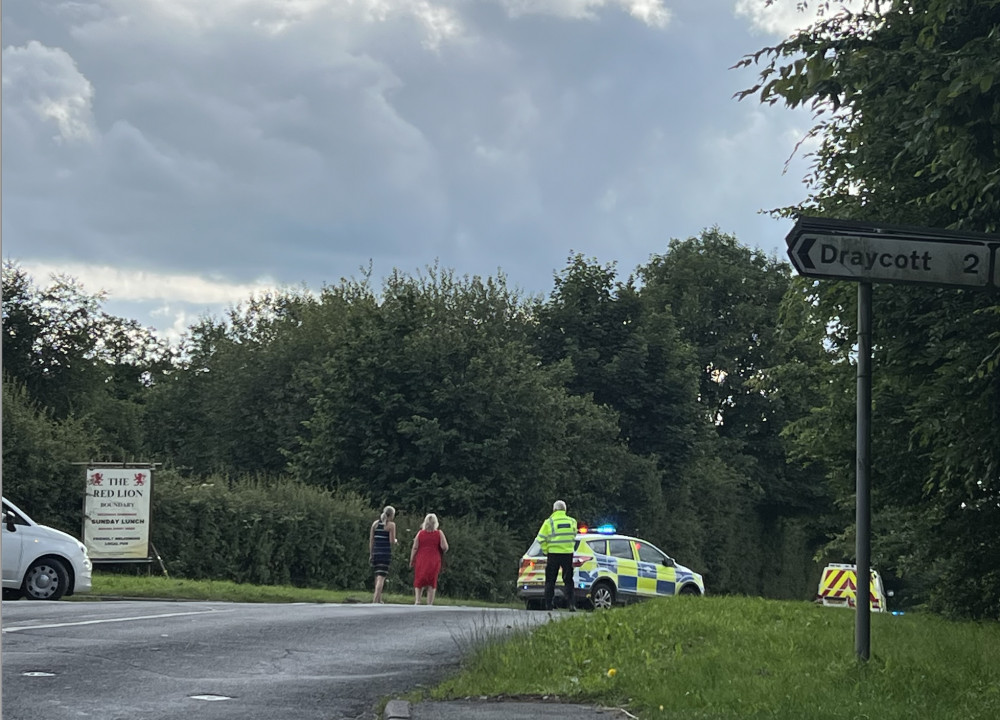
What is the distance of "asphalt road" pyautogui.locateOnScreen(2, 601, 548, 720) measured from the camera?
8.46 metres

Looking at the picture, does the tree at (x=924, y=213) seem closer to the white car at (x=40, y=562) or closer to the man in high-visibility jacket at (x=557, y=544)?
the man in high-visibility jacket at (x=557, y=544)

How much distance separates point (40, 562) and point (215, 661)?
11036mm

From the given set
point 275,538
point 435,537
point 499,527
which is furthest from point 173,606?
point 499,527

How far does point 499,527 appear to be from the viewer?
41.0 m

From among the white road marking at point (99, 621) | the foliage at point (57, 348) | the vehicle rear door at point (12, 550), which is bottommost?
the white road marking at point (99, 621)

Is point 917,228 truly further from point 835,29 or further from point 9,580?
point 9,580

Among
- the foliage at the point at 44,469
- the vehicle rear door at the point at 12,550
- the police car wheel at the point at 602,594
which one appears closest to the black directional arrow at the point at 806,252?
the vehicle rear door at the point at 12,550

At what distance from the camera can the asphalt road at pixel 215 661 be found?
8461 mm

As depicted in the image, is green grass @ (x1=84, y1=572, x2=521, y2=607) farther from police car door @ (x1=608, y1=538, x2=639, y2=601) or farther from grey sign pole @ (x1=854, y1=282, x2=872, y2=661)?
grey sign pole @ (x1=854, y1=282, x2=872, y2=661)

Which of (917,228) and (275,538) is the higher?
(917,228)

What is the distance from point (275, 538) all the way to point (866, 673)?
2530 centimetres

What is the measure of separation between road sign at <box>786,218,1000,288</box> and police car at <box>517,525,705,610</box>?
1900 centimetres

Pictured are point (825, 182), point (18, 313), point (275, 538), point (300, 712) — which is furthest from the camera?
point (18, 313)

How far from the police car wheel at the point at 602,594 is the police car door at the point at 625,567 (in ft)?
0.65
